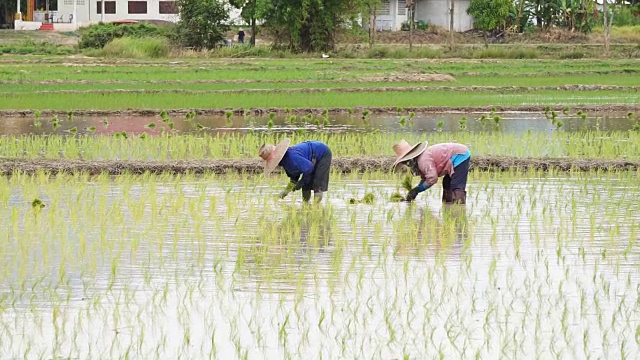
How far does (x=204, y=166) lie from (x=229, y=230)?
10.1 ft

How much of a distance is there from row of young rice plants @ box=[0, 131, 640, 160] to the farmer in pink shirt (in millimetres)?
2851

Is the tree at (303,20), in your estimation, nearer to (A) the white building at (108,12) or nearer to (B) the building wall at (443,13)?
(A) the white building at (108,12)

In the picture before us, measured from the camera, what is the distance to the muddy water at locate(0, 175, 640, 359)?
5.32 meters

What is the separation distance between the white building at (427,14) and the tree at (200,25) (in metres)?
12.3

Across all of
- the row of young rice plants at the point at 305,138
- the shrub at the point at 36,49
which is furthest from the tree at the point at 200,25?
the row of young rice plants at the point at 305,138

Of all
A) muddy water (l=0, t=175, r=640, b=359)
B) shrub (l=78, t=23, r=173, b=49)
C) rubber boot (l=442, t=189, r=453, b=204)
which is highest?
shrub (l=78, t=23, r=173, b=49)

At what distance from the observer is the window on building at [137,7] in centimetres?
5047

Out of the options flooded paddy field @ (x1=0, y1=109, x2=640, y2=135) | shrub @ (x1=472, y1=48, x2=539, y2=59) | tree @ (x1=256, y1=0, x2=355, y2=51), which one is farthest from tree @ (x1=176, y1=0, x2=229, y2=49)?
flooded paddy field @ (x1=0, y1=109, x2=640, y2=135)

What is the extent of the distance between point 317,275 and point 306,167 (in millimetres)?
2516

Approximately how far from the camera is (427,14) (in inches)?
2048

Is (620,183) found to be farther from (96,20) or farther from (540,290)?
(96,20)

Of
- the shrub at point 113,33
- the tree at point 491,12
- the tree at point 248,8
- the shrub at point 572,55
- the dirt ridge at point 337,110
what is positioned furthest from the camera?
the tree at point 491,12

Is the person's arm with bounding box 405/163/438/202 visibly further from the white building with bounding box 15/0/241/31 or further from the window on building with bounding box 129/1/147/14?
the window on building with bounding box 129/1/147/14

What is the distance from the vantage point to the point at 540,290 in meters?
6.23
